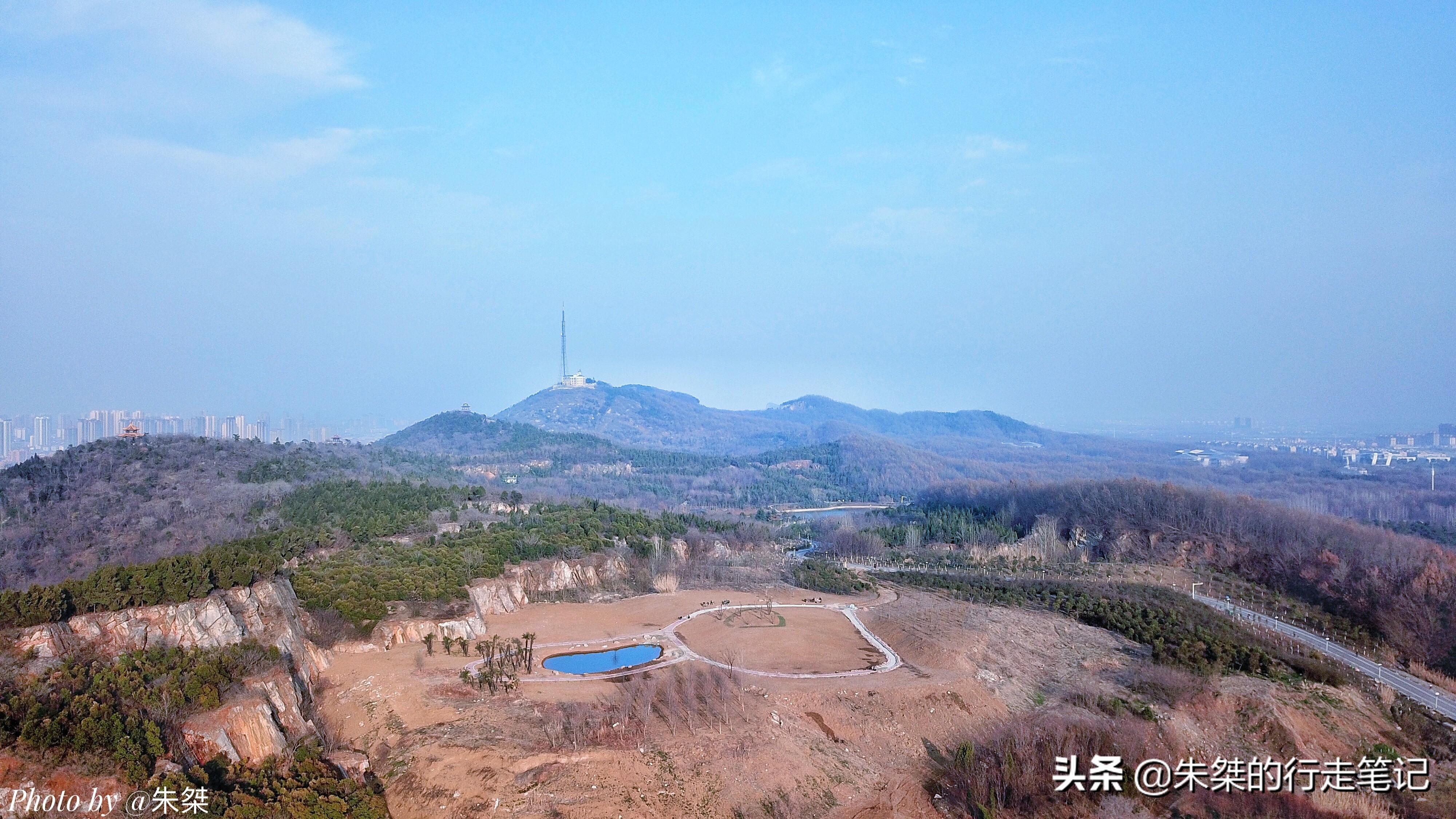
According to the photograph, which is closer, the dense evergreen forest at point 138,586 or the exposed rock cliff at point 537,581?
the dense evergreen forest at point 138,586

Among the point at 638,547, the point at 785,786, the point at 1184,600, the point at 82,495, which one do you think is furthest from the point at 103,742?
the point at 1184,600

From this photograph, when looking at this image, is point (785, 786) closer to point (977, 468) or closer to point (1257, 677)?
point (1257, 677)

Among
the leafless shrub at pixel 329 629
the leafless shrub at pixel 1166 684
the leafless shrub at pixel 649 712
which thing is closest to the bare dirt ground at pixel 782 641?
the leafless shrub at pixel 649 712

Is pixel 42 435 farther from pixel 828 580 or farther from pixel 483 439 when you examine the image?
pixel 828 580

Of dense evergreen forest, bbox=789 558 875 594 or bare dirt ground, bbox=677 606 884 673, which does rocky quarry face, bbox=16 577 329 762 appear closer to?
bare dirt ground, bbox=677 606 884 673

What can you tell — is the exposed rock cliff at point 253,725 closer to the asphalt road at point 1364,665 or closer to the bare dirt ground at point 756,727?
the bare dirt ground at point 756,727
